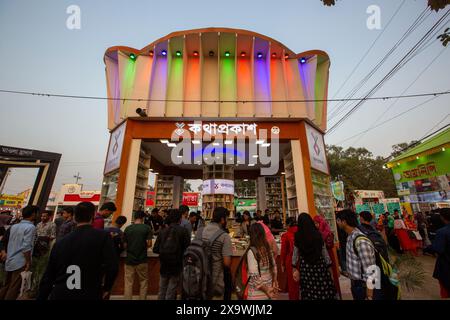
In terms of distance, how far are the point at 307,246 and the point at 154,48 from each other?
852 cm

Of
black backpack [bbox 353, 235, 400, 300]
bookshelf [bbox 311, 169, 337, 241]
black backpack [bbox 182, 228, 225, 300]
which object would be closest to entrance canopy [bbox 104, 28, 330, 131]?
bookshelf [bbox 311, 169, 337, 241]

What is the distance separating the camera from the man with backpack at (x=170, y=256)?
10.1ft

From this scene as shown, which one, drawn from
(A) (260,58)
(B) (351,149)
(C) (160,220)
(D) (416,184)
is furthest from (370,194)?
(C) (160,220)

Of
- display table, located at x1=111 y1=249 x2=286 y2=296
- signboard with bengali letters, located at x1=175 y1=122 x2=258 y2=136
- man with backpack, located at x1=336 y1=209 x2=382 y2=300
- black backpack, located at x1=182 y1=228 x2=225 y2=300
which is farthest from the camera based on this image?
signboard with bengali letters, located at x1=175 y1=122 x2=258 y2=136

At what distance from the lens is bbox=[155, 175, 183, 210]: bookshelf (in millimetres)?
12172

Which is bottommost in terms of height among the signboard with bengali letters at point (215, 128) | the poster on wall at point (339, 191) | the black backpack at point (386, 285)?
the black backpack at point (386, 285)

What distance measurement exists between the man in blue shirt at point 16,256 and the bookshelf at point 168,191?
849 centimetres

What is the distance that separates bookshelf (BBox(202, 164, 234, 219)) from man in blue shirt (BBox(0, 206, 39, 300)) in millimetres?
6161

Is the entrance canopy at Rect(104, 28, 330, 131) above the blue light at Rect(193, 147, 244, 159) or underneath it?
above

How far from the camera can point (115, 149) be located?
792 centimetres

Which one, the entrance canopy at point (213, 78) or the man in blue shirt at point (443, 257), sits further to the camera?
the entrance canopy at point (213, 78)

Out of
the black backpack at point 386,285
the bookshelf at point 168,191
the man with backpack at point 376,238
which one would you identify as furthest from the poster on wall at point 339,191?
the black backpack at point 386,285

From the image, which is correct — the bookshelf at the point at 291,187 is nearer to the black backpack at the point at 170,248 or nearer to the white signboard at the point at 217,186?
the white signboard at the point at 217,186

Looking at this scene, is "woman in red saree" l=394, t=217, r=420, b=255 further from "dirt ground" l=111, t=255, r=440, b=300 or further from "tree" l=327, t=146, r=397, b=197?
"tree" l=327, t=146, r=397, b=197
